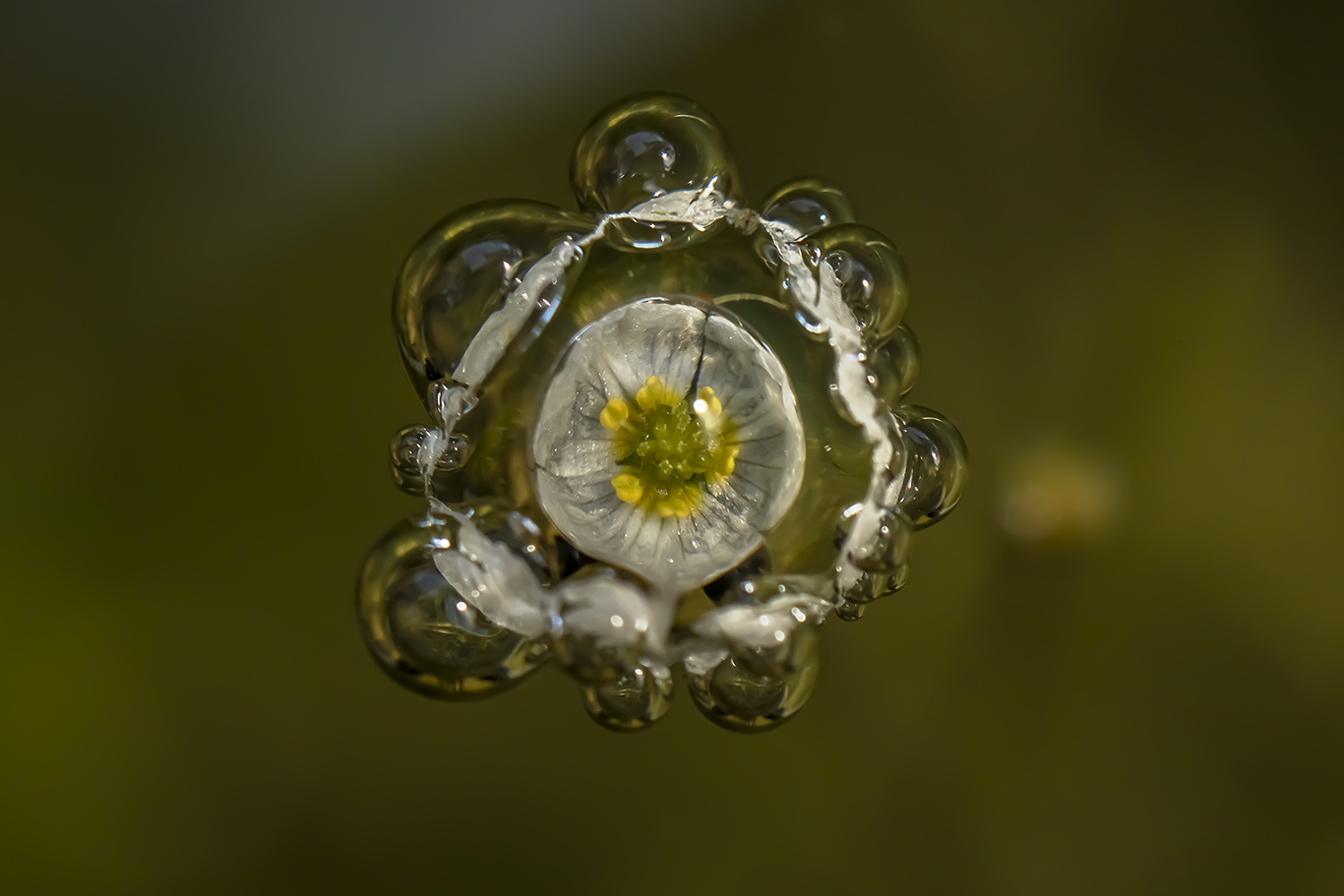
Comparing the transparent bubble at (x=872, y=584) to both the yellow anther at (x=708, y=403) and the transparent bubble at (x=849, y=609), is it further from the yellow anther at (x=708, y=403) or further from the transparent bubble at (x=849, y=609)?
the yellow anther at (x=708, y=403)

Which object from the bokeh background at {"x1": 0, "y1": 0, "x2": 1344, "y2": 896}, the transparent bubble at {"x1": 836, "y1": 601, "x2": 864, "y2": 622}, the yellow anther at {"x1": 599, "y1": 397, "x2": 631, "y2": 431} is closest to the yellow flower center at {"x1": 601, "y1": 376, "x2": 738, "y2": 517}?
the yellow anther at {"x1": 599, "y1": 397, "x2": 631, "y2": 431}

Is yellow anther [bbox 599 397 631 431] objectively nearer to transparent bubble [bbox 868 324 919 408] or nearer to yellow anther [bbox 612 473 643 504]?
yellow anther [bbox 612 473 643 504]

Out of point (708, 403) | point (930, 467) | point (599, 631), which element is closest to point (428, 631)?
point (599, 631)

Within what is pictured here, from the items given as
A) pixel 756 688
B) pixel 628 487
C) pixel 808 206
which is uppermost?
pixel 808 206

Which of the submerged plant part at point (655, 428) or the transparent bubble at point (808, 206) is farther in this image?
the transparent bubble at point (808, 206)

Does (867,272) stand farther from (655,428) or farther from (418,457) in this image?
(418,457)

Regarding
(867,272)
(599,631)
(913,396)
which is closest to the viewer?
(599,631)

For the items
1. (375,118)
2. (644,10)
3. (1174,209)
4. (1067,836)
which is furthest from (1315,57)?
(375,118)

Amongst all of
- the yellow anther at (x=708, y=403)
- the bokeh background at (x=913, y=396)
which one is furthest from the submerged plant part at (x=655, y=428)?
the bokeh background at (x=913, y=396)

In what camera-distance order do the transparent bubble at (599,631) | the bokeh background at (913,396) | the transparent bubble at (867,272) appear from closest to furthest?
the transparent bubble at (599,631)
the transparent bubble at (867,272)
the bokeh background at (913,396)
